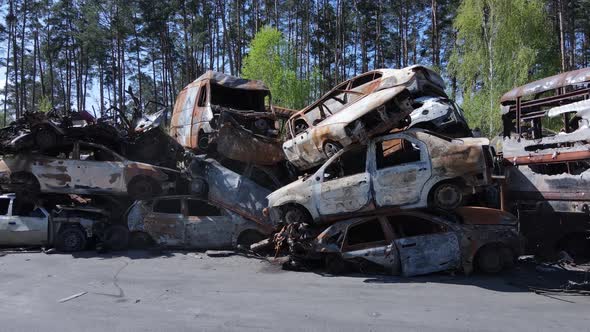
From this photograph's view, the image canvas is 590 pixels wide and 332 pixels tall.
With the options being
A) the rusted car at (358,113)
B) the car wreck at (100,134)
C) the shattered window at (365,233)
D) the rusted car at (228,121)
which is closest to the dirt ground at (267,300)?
the shattered window at (365,233)

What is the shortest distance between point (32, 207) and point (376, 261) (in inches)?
321

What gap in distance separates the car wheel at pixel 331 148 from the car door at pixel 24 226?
6.78 metres

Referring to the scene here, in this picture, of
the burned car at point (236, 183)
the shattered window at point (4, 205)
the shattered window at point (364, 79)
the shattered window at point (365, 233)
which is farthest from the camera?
the shattered window at point (4, 205)

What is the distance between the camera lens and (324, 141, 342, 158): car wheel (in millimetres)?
8211

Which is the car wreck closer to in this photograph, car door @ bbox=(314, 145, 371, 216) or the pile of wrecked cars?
the pile of wrecked cars

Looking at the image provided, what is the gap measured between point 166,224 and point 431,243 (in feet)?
19.4

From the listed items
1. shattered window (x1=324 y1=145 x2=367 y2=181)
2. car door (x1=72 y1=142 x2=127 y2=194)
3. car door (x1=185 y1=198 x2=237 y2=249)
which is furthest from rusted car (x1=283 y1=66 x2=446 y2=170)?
car door (x1=72 y1=142 x2=127 y2=194)

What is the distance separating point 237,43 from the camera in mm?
37375

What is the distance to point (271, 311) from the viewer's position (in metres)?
5.54

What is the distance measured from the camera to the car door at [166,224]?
1015 cm

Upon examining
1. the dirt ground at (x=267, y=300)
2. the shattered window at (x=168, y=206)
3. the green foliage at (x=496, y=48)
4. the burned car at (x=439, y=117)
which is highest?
the green foliage at (x=496, y=48)

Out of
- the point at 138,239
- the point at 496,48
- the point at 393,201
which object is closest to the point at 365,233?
the point at 393,201

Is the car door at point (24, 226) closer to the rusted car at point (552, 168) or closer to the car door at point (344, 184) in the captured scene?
the car door at point (344, 184)

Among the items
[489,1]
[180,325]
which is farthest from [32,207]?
[489,1]
